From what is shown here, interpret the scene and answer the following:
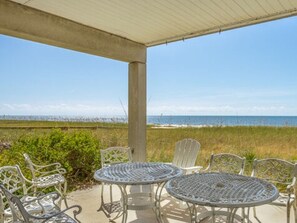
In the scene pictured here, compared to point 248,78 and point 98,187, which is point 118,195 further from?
point 248,78

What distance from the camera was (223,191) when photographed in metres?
2.00

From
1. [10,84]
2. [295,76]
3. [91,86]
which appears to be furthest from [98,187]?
[295,76]

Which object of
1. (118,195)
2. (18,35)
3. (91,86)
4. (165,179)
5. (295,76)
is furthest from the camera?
(295,76)

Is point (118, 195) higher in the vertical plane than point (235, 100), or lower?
lower

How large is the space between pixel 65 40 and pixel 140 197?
219 cm

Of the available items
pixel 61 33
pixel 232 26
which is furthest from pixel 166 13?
pixel 61 33

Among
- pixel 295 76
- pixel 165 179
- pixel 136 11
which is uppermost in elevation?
pixel 295 76

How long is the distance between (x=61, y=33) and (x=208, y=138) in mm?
5043

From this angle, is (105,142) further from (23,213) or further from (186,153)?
(23,213)

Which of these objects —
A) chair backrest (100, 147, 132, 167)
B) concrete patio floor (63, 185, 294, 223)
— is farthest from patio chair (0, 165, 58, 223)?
chair backrest (100, 147, 132, 167)

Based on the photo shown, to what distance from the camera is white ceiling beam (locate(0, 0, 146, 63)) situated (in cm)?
267

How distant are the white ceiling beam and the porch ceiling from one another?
→ 0.27 feet

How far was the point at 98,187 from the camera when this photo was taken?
434 centimetres

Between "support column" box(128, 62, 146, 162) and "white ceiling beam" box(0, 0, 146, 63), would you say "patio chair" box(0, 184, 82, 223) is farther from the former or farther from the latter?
"support column" box(128, 62, 146, 162)
